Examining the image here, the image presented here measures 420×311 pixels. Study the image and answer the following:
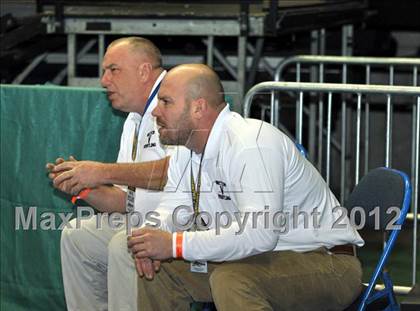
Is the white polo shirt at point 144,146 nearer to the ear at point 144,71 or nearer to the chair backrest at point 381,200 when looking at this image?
the ear at point 144,71

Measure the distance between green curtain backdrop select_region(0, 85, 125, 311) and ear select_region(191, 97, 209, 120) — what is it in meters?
1.38

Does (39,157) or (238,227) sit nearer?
(238,227)

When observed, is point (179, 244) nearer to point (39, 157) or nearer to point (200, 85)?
point (200, 85)

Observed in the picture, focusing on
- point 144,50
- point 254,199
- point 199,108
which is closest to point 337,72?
point 144,50

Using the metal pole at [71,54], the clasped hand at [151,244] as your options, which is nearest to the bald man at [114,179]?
the clasped hand at [151,244]

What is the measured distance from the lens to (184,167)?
15.1ft

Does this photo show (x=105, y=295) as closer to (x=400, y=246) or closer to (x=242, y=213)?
(x=242, y=213)

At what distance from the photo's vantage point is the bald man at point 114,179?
4.85m

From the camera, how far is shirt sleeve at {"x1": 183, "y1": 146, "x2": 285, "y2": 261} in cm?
405

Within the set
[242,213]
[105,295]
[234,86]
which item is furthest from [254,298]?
[234,86]

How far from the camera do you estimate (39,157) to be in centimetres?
584

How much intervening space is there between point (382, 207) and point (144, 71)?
1504 millimetres

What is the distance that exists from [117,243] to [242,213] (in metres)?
0.86

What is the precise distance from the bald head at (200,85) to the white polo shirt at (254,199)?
0.25ft
